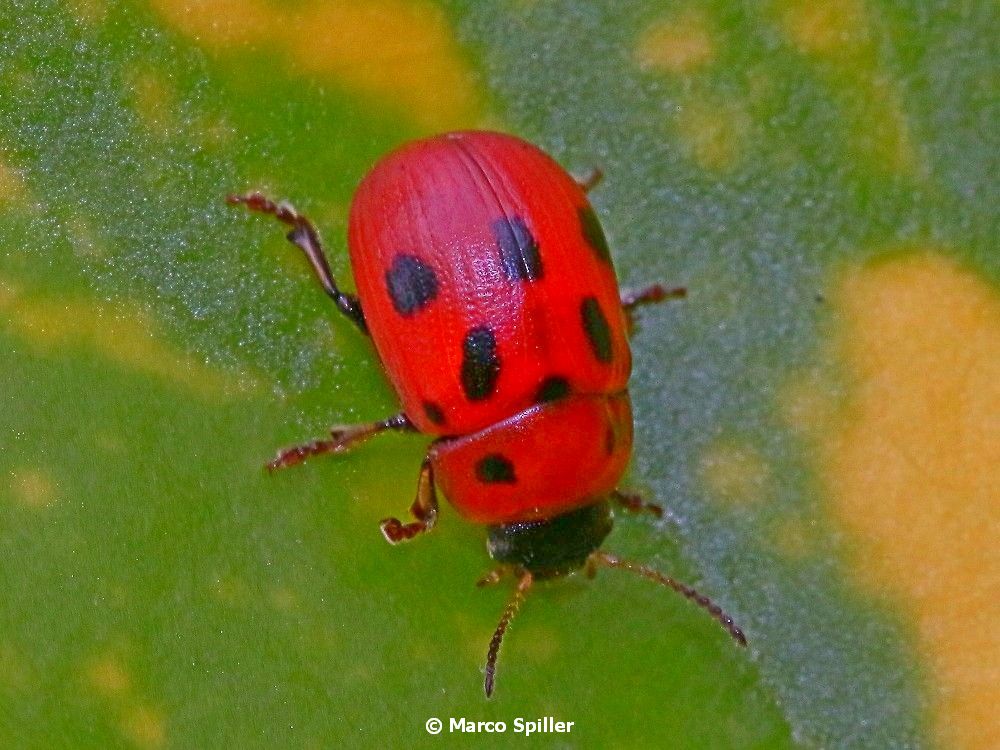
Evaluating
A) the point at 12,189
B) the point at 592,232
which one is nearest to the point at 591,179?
the point at 592,232

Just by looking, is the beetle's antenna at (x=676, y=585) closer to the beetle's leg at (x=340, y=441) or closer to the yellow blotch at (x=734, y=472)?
the yellow blotch at (x=734, y=472)

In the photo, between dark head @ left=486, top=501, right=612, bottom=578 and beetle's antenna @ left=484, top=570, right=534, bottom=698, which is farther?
dark head @ left=486, top=501, right=612, bottom=578

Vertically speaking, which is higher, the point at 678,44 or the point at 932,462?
the point at 678,44

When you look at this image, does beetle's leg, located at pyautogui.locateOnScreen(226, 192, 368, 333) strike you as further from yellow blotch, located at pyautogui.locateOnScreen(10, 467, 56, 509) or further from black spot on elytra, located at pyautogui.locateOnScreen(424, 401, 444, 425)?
yellow blotch, located at pyautogui.locateOnScreen(10, 467, 56, 509)

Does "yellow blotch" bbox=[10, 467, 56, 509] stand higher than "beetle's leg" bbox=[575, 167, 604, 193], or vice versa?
"beetle's leg" bbox=[575, 167, 604, 193]

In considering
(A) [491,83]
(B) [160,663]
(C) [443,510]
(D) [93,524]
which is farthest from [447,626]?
(A) [491,83]

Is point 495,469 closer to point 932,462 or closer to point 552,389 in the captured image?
point 552,389

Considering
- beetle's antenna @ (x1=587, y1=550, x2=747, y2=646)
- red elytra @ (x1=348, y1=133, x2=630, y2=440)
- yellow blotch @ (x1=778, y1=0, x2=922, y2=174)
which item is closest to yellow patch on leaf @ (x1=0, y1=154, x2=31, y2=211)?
red elytra @ (x1=348, y1=133, x2=630, y2=440)
